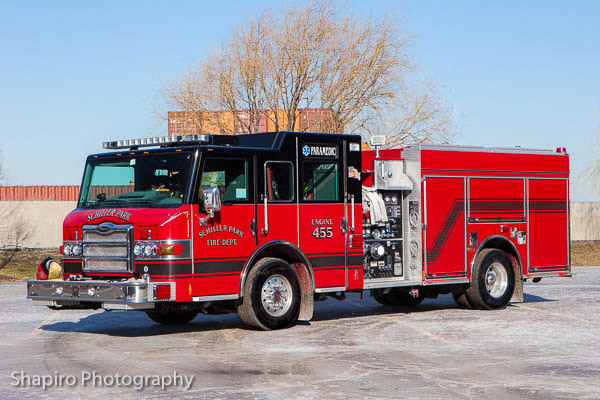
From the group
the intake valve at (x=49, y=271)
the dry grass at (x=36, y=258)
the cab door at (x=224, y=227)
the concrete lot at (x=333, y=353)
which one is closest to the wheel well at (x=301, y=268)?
the concrete lot at (x=333, y=353)

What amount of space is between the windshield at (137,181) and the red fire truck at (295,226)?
0.07 ft

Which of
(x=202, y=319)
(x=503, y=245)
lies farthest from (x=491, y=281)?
(x=202, y=319)

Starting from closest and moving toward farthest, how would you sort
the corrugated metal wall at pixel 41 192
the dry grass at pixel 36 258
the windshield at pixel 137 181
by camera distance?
the windshield at pixel 137 181
the dry grass at pixel 36 258
the corrugated metal wall at pixel 41 192

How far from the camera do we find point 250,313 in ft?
40.7

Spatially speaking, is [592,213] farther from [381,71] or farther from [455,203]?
[455,203]

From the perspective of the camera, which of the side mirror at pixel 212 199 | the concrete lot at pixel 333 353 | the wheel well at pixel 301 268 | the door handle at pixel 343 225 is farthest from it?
the door handle at pixel 343 225

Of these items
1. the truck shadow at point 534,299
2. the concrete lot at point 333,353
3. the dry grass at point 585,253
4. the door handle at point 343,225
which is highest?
the door handle at point 343,225

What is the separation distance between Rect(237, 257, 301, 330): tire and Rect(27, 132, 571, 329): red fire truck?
0.07ft

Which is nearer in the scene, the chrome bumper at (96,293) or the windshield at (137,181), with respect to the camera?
the chrome bumper at (96,293)

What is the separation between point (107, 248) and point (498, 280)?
7.44 meters

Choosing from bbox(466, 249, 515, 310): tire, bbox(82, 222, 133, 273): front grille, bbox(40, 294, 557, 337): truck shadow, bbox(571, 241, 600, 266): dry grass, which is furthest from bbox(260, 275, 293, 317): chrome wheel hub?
bbox(571, 241, 600, 266): dry grass

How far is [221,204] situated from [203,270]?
94 cm

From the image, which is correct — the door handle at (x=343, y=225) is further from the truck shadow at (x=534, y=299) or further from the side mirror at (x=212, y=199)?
the truck shadow at (x=534, y=299)

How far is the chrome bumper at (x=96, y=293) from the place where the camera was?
37.1 ft
